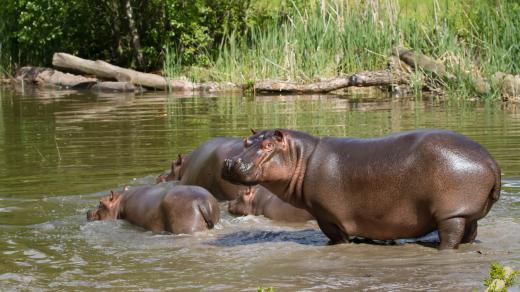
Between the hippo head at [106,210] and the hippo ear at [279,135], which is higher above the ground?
the hippo ear at [279,135]

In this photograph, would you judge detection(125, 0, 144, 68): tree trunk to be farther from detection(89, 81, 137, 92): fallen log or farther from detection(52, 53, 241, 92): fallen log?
detection(89, 81, 137, 92): fallen log

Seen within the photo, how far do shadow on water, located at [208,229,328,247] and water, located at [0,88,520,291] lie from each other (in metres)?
0.01

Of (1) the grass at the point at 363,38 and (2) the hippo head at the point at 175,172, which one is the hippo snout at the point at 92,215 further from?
(1) the grass at the point at 363,38

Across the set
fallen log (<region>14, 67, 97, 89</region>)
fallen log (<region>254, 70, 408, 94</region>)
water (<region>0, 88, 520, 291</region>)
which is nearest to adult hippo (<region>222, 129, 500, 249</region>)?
water (<region>0, 88, 520, 291</region>)

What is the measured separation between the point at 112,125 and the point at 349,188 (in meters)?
8.28

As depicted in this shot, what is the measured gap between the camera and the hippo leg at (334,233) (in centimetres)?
581

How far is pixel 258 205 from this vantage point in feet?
24.1

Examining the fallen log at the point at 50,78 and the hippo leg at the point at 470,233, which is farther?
the fallen log at the point at 50,78

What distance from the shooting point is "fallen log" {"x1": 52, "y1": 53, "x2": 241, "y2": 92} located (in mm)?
20578

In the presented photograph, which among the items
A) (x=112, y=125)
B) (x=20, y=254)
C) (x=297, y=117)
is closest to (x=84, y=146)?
(x=112, y=125)

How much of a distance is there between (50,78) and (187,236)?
18.5m

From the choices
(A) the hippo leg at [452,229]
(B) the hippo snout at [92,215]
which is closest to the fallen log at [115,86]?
(B) the hippo snout at [92,215]

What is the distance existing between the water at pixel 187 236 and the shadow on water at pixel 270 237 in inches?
0.5

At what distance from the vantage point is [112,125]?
13516 mm
